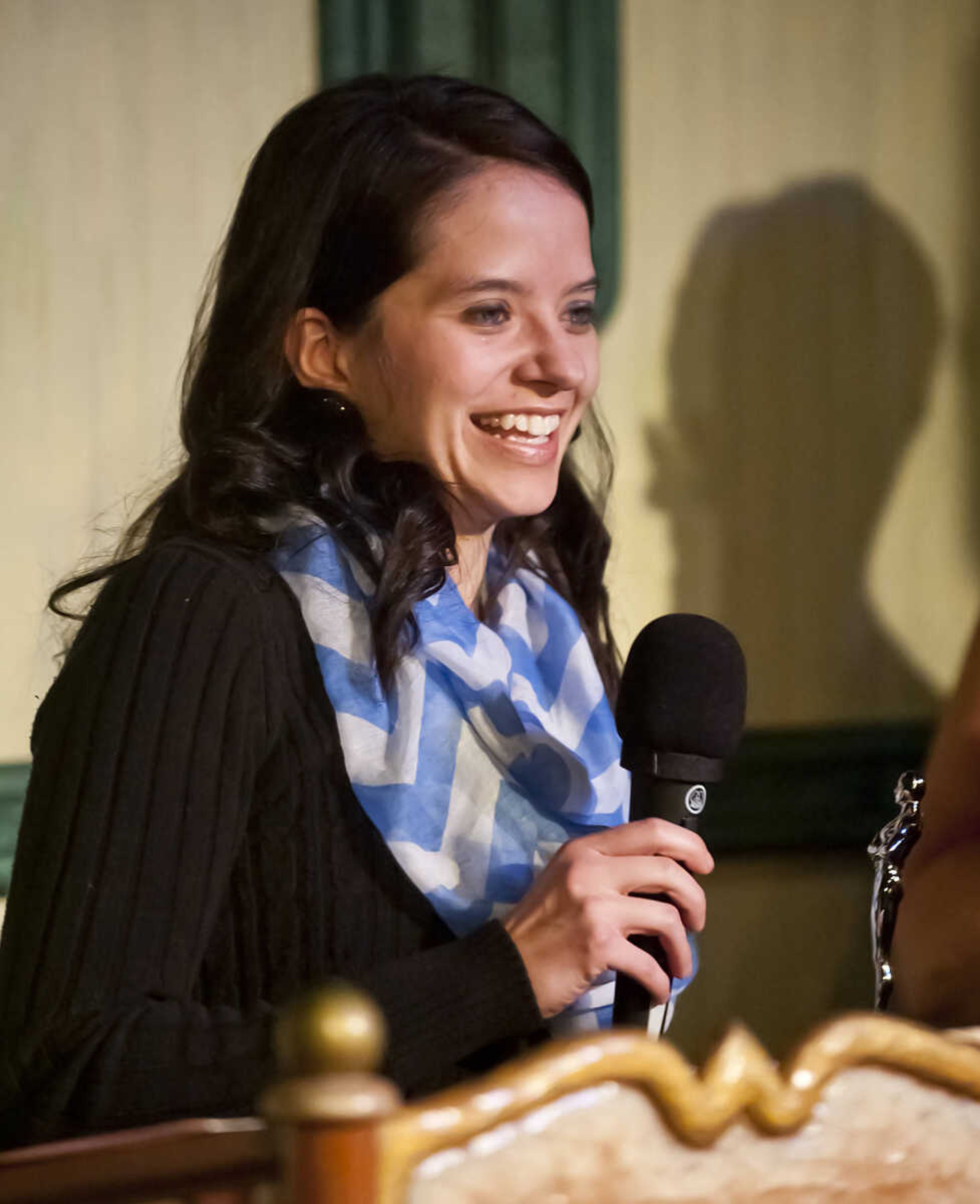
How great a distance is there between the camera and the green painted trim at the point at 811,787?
1509 millimetres

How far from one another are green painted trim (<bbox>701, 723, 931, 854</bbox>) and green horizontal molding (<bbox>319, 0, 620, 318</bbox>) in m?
0.47

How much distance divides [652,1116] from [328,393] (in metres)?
0.63

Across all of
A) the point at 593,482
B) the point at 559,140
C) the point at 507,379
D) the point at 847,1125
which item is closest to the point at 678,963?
the point at 847,1125

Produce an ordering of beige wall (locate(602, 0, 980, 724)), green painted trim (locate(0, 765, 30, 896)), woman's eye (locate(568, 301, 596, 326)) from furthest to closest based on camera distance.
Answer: beige wall (locate(602, 0, 980, 724)) → green painted trim (locate(0, 765, 30, 896)) → woman's eye (locate(568, 301, 596, 326))

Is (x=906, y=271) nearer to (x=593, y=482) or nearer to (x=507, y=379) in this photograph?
(x=593, y=482)

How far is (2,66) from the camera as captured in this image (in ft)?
4.18

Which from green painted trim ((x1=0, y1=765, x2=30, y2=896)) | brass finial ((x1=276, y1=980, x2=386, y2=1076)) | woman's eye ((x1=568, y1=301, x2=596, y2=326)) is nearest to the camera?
brass finial ((x1=276, y1=980, x2=386, y2=1076))

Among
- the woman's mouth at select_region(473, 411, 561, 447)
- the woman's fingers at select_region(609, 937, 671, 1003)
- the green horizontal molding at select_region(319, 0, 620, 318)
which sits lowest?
the woman's fingers at select_region(609, 937, 671, 1003)

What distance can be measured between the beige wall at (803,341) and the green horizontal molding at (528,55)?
3 cm

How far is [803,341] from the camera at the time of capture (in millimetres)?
1563

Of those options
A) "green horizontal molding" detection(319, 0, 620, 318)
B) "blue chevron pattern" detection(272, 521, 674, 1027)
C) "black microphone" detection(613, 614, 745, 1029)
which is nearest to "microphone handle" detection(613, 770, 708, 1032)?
"black microphone" detection(613, 614, 745, 1029)

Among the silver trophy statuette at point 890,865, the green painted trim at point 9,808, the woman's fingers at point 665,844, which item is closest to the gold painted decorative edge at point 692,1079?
the woman's fingers at point 665,844

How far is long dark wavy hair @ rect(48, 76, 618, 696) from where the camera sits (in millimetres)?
958

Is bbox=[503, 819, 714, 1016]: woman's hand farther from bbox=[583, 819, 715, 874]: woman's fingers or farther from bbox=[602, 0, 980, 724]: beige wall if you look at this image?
bbox=[602, 0, 980, 724]: beige wall
